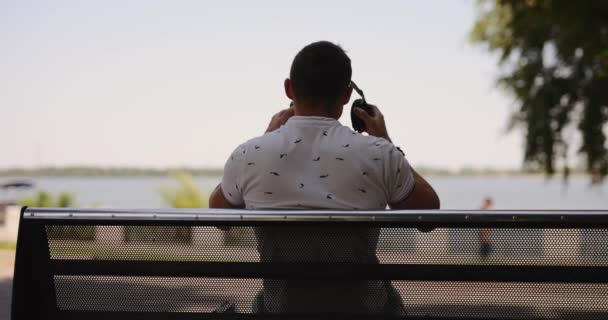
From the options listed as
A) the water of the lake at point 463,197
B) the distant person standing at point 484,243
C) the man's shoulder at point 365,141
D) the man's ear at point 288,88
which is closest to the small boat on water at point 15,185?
the water of the lake at point 463,197

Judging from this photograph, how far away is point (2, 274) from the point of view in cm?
921

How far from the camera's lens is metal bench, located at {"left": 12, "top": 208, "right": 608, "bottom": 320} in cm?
179

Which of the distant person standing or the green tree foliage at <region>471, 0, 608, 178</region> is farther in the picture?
the green tree foliage at <region>471, 0, 608, 178</region>

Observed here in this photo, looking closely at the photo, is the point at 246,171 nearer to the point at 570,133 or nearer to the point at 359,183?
the point at 359,183

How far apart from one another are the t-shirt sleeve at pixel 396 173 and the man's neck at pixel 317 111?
211 mm

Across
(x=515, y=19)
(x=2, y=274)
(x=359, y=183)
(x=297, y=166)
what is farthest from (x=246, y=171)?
(x=515, y=19)

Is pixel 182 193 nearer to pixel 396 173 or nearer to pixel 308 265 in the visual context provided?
pixel 396 173

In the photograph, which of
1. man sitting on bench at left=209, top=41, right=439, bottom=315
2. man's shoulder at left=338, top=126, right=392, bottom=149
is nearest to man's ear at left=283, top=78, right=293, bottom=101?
man sitting on bench at left=209, top=41, right=439, bottom=315

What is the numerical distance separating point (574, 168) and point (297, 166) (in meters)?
17.6

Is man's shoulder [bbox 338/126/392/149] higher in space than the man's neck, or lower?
lower

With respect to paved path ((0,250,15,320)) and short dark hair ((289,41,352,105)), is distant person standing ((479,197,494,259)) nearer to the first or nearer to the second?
short dark hair ((289,41,352,105))

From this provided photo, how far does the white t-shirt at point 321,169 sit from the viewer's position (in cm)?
210

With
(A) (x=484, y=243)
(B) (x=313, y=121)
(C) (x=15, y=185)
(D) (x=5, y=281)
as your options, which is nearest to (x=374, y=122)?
(B) (x=313, y=121)

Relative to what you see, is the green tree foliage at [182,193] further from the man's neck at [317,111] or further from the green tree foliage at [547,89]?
the man's neck at [317,111]
